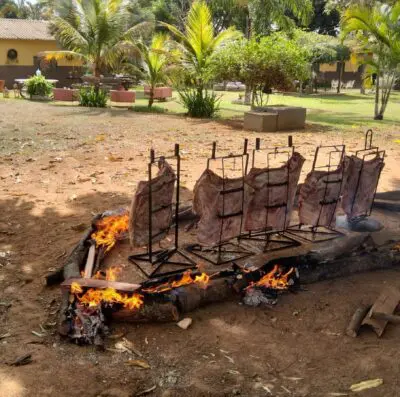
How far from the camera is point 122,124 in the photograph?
1731 centimetres

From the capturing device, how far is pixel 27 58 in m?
33.5

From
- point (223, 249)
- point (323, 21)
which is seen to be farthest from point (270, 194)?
point (323, 21)

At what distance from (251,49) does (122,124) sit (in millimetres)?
5372

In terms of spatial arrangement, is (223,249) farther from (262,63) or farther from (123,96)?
(123,96)

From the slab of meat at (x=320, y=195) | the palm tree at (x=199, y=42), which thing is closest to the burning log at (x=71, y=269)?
the slab of meat at (x=320, y=195)

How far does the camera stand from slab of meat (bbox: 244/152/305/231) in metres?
5.46

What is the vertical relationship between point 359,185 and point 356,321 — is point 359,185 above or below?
above

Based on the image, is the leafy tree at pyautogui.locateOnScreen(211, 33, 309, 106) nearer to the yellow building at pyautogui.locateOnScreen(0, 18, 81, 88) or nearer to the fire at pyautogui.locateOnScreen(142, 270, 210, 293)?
the fire at pyautogui.locateOnScreen(142, 270, 210, 293)

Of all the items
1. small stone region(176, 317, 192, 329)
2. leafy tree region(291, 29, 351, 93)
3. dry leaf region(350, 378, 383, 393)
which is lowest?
small stone region(176, 317, 192, 329)

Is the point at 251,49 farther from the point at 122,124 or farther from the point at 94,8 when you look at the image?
the point at 94,8

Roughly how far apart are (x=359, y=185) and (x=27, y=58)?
31869 mm

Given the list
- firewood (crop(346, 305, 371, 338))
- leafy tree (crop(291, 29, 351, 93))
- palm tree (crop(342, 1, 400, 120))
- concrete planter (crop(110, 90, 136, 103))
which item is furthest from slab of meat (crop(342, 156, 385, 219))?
leafy tree (crop(291, 29, 351, 93))

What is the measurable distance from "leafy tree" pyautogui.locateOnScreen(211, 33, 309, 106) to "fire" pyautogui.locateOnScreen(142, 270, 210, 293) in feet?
45.3

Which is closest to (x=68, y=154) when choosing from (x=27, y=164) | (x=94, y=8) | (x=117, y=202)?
(x=27, y=164)
